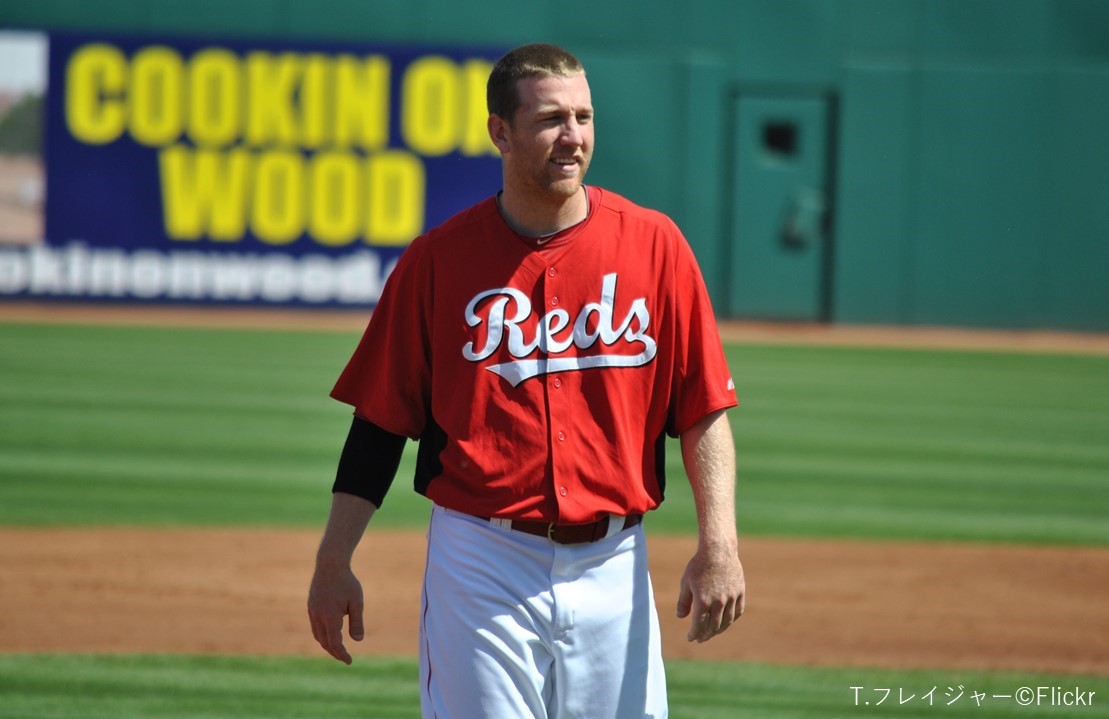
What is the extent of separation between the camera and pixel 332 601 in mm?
3012

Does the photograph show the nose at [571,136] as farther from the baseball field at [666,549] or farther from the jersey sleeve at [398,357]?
the baseball field at [666,549]

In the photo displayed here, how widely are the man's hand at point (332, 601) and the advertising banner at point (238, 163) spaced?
667 inches

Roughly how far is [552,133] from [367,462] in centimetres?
78

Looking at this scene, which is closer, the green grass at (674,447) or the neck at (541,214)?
the neck at (541,214)

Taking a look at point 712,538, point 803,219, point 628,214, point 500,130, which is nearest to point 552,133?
point 500,130

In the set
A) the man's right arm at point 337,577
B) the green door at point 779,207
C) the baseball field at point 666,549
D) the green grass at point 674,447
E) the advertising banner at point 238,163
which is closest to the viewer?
the man's right arm at point 337,577

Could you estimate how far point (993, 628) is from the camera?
6559 mm

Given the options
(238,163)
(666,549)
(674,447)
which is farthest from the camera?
(238,163)

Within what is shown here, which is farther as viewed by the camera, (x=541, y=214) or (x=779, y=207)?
(x=779, y=207)

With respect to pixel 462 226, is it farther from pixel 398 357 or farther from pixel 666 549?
pixel 666 549

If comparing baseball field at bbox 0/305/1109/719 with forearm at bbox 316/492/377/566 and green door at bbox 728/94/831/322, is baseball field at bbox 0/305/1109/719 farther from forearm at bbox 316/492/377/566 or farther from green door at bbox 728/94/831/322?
green door at bbox 728/94/831/322

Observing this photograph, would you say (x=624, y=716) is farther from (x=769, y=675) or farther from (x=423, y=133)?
(x=423, y=133)

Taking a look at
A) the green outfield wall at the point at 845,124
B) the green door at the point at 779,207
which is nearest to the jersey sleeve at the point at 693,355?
the green outfield wall at the point at 845,124

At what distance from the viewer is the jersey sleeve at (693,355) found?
3.05 metres
